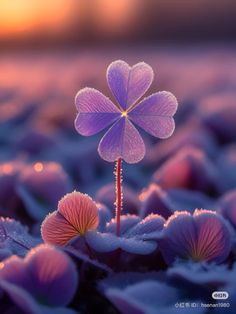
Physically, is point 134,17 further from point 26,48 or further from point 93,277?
point 93,277

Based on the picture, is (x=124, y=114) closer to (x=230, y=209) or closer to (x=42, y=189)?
(x=230, y=209)

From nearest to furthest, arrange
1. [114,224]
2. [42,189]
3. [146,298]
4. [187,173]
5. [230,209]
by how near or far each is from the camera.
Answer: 1. [146,298]
2. [114,224]
3. [230,209]
4. [42,189]
5. [187,173]

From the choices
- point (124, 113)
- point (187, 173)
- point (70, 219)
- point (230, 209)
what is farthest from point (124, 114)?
point (187, 173)

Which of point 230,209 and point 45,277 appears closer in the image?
point 45,277

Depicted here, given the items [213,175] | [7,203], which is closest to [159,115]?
[7,203]

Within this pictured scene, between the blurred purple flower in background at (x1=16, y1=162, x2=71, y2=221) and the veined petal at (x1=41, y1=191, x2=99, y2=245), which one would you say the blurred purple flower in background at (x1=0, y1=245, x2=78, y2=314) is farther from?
the blurred purple flower in background at (x1=16, y1=162, x2=71, y2=221)

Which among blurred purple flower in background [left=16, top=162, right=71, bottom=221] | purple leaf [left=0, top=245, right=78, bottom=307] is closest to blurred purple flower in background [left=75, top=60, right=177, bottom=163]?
purple leaf [left=0, top=245, right=78, bottom=307]

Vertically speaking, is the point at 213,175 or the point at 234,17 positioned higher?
the point at 234,17
